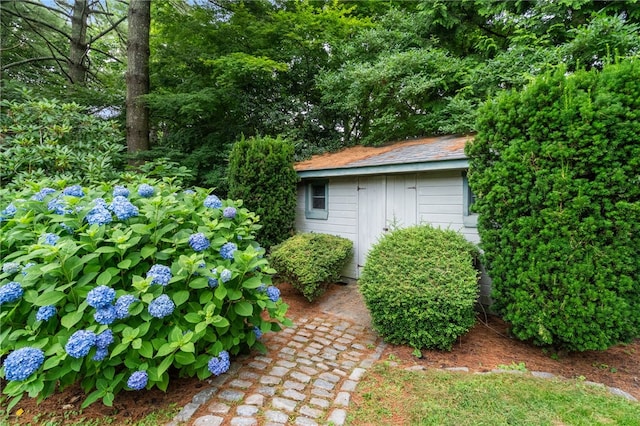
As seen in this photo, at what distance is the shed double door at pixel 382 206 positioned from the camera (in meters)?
4.94

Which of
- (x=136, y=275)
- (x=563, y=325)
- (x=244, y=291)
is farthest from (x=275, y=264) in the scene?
(x=563, y=325)

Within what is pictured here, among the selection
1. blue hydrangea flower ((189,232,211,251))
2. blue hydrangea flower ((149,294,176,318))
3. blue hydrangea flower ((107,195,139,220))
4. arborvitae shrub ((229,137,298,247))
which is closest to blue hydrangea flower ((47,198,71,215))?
blue hydrangea flower ((107,195,139,220))

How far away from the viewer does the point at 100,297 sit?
196 centimetres

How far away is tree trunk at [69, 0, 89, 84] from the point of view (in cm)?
888

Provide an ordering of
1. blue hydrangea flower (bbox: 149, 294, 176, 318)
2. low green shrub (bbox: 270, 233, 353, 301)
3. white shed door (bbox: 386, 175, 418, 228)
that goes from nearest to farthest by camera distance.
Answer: blue hydrangea flower (bbox: 149, 294, 176, 318)
low green shrub (bbox: 270, 233, 353, 301)
white shed door (bbox: 386, 175, 418, 228)

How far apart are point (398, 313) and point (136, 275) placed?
2.48 m

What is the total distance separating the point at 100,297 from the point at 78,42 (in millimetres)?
10473

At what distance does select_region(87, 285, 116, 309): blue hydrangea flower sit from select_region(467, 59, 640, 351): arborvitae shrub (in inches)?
137

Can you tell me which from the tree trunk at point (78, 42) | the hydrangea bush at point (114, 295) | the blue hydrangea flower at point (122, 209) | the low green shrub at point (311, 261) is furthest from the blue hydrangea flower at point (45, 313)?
the tree trunk at point (78, 42)

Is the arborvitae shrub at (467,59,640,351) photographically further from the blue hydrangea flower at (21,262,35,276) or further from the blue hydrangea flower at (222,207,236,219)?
the blue hydrangea flower at (21,262,35,276)

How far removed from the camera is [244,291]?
2.67m

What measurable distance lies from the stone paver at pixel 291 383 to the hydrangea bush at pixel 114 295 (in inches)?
10.9

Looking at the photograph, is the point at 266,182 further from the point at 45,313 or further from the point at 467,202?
the point at 45,313

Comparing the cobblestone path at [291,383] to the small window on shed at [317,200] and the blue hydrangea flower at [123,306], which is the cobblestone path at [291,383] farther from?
the small window on shed at [317,200]
